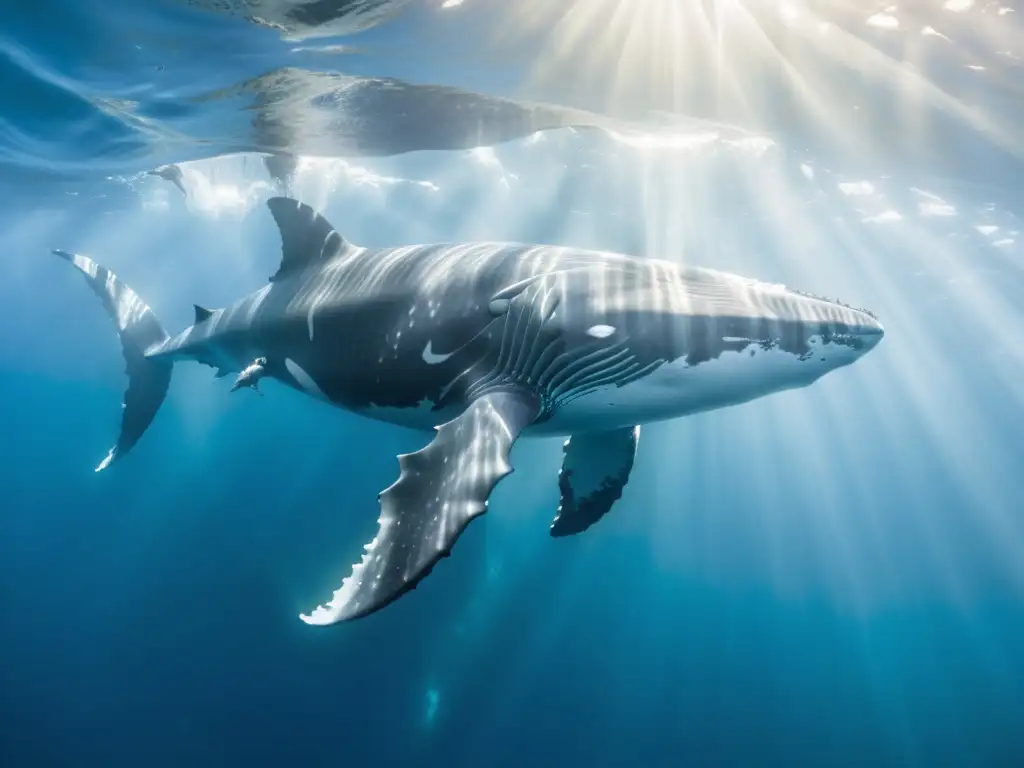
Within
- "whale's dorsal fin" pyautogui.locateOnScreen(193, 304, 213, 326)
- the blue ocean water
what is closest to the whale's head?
"whale's dorsal fin" pyautogui.locateOnScreen(193, 304, 213, 326)

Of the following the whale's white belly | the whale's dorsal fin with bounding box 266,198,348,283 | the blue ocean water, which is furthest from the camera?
the blue ocean water

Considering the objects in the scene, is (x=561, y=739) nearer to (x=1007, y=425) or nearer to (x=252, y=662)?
(x=252, y=662)

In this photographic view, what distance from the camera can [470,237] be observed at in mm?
35469

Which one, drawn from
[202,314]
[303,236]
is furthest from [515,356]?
[202,314]

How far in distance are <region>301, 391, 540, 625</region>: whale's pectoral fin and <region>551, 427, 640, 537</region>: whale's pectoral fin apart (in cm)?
268

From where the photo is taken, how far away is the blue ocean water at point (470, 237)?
13930mm

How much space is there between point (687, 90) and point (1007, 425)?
7258cm

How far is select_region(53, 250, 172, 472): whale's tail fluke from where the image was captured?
11344 mm

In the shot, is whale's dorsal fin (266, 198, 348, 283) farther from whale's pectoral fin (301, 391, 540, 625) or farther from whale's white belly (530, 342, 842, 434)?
whale's pectoral fin (301, 391, 540, 625)

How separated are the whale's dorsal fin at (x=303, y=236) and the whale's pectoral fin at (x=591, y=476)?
4.00 meters

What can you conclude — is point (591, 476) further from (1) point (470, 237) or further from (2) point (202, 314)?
(1) point (470, 237)

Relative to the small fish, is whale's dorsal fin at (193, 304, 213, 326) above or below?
below

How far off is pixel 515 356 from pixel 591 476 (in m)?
2.73

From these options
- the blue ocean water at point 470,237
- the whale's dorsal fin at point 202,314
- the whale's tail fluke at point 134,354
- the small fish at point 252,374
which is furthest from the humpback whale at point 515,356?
the blue ocean water at point 470,237
